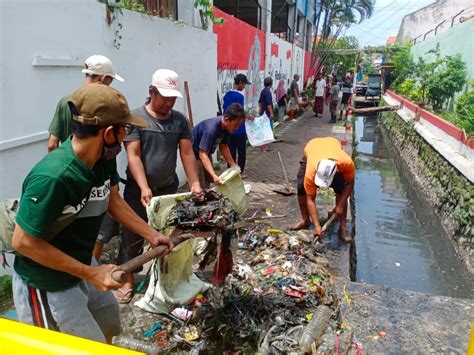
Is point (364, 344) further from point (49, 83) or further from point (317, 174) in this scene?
point (49, 83)

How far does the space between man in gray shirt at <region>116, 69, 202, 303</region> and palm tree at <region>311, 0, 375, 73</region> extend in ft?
90.3

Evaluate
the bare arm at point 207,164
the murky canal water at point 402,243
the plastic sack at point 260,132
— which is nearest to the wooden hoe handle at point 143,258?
the bare arm at point 207,164

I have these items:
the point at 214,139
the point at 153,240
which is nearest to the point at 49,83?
the point at 214,139

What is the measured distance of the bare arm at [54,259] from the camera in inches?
66.8

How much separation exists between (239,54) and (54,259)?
9720 mm

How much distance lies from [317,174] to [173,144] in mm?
1711

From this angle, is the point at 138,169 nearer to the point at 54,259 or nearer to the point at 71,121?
the point at 71,121

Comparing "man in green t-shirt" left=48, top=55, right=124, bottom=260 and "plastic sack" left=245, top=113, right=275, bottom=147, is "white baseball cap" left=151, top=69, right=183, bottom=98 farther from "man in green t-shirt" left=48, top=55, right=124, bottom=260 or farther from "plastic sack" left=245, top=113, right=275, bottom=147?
"plastic sack" left=245, top=113, right=275, bottom=147

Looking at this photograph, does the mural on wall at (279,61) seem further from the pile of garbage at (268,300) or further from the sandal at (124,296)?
the sandal at (124,296)

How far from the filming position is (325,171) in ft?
14.2

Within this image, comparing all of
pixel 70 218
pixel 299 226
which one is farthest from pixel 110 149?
pixel 299 226

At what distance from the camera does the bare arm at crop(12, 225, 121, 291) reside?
1696 mm

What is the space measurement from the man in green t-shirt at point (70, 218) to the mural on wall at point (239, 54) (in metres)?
7.14

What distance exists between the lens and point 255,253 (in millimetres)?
4594
